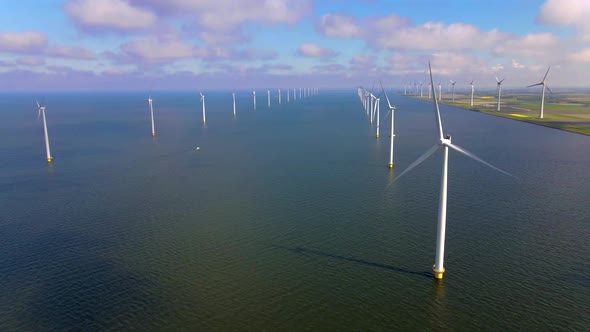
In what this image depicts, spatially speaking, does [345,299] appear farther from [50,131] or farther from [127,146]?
[50,131]

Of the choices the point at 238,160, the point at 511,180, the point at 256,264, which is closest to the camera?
the point at 256,264

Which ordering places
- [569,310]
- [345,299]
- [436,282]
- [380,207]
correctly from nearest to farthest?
[569,310]
[345,299]
[436,282]
[380,207]

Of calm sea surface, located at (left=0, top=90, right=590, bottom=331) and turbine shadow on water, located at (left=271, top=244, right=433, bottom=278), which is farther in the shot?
turbine shadow on water, located at (left=271, top=244, right=433, bottom=278)

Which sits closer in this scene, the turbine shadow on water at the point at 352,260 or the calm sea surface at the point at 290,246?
the calm sea surface at the point at 290,246

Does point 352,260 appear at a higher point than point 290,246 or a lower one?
lower

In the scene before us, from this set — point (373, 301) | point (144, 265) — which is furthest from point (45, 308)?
point (373, 301)

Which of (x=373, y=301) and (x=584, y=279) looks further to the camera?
(x=584, y=279)

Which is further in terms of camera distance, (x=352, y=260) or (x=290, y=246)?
(x=290, y=246)

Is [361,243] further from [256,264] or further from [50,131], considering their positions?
[50,131]
